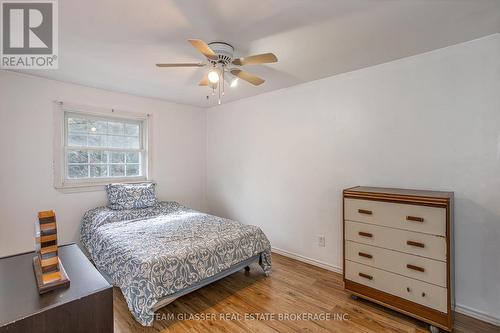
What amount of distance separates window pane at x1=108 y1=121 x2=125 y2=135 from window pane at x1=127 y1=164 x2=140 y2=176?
52 cm

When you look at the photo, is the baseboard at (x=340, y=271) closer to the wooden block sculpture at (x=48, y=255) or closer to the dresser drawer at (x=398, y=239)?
the dresser drawer at (x=398, y=239)

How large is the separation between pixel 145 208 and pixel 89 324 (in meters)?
2.43

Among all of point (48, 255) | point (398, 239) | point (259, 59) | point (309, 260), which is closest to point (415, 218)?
point (398, 239)

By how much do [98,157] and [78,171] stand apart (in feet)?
1.02

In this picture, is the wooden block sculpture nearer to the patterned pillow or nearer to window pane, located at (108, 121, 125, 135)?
the patterned pillow

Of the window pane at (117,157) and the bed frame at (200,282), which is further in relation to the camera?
the window pane at (117,157)

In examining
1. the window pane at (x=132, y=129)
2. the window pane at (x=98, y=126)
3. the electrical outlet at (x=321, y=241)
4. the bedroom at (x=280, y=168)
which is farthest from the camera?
the window pane at (x=132, y=129)

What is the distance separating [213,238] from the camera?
7.72ft

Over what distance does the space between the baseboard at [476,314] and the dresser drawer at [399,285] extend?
501 millimetres

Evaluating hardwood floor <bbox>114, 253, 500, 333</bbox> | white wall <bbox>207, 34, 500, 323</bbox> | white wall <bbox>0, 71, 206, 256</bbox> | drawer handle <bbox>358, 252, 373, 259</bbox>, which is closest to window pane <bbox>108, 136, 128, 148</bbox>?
white wall <bbox>0, 71, 206, 256</bbox>

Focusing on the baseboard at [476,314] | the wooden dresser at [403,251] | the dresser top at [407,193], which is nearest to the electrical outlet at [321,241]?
the wooden dresser at [403,251]

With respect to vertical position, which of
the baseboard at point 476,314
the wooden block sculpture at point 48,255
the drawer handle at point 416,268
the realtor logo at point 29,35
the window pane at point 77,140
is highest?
the realtor logo at point 29,35

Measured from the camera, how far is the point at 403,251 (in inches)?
76.6

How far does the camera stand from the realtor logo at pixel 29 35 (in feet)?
5.28
